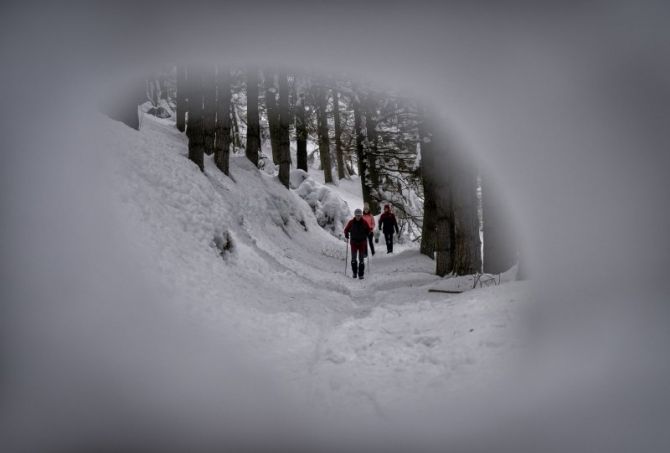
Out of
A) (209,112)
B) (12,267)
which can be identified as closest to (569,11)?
(12,267)

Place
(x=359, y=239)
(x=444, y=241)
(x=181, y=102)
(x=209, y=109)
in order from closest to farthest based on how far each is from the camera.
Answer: (x=444, y=241)
(x=359, y=239)
(x=209, y=109)
(x=181, y=102)

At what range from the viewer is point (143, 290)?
4.20 meters

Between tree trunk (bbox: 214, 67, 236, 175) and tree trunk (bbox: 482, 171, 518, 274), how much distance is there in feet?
22.1

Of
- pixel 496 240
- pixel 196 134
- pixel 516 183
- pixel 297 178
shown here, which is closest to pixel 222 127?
pixel 196 134

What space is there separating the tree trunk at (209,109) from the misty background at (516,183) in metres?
8.36

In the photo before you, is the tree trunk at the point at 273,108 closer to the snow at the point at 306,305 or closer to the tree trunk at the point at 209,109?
the tree trunk at the point at 209,109

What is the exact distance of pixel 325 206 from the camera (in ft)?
62.5

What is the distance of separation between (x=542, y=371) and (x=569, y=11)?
209cm

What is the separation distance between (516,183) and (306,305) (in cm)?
382

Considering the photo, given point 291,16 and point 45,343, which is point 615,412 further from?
point 45,343

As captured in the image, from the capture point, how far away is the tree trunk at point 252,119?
14266 mm

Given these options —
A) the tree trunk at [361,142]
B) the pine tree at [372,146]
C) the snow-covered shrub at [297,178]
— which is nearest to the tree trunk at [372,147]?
the pine tree at [372,146]

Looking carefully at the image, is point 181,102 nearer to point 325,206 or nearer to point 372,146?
point 372,146

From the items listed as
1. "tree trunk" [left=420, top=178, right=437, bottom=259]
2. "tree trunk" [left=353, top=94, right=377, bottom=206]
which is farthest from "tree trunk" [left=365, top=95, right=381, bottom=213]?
"tree trunk" [left=420, top=178, right=437, bottom=259]
